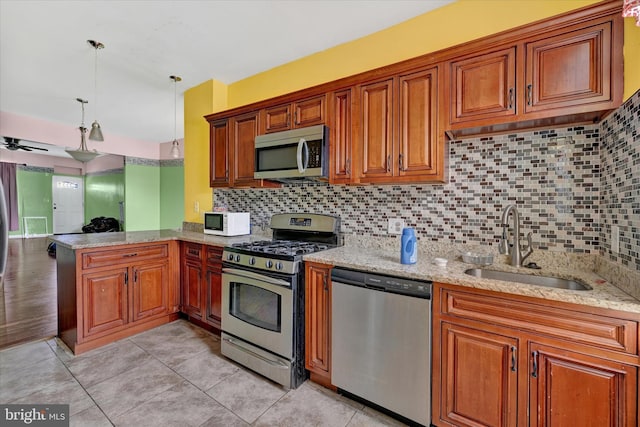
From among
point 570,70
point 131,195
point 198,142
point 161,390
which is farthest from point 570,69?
point 131,195

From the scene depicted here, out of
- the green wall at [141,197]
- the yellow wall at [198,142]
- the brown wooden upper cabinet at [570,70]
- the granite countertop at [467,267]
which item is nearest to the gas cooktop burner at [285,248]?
the granite countertop at [467,267]

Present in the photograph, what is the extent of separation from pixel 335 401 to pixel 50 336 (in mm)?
2694

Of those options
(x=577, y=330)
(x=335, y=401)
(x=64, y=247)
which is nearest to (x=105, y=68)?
(x=64, y=247)

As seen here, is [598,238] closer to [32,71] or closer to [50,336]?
[50,336]

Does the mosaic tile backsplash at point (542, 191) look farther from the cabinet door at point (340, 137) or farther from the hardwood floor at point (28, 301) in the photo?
the hardwood floor at point (28, 301)

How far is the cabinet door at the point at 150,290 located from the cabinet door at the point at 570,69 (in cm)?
321

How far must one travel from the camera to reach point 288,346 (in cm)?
194

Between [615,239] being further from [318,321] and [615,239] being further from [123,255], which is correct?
[123,255]

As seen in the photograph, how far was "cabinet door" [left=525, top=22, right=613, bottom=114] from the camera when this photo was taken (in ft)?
4.50

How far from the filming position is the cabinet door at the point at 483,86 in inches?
62.3

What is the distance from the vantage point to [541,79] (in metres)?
1.51

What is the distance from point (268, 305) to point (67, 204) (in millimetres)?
10630

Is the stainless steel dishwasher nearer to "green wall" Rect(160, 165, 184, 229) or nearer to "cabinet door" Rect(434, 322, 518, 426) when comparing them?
"cabinet door" Rect(434, 322, 518, 426)

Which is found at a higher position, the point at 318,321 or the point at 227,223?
the point at 227,223
